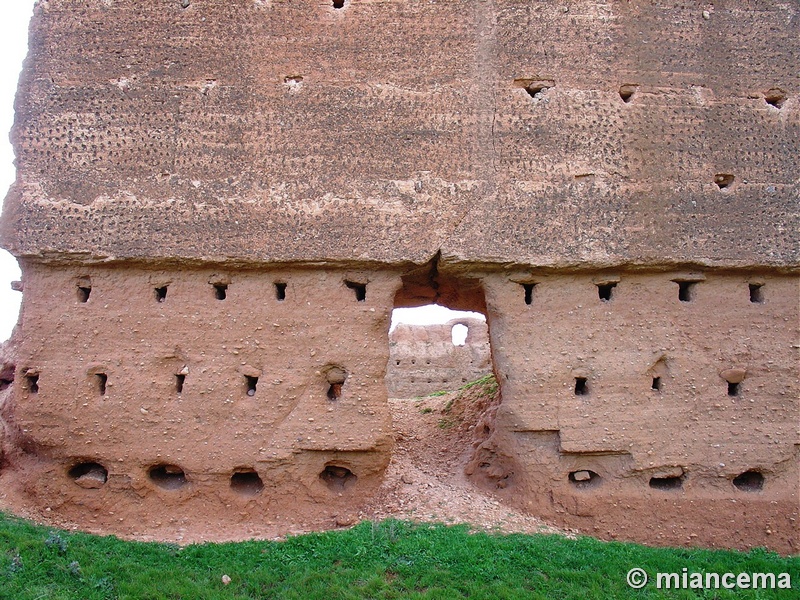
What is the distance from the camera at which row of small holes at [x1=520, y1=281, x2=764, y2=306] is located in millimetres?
6871

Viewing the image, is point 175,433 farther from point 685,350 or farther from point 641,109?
point 641,109

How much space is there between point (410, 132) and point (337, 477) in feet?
13.4

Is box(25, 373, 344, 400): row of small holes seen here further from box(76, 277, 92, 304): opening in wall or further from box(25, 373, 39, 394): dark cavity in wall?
box(76, 277, 92, 304): opening in wall

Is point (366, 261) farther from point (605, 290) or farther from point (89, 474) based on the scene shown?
point (89, 474)

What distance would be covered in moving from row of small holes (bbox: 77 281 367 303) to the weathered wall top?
42 cm

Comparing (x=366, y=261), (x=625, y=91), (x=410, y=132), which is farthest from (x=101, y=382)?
(x=625, y=91)

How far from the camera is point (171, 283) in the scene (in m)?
6.70

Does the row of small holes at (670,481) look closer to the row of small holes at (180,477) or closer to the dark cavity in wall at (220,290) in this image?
the row of small holes at (180,477)

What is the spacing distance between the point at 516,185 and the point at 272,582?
477 centimetres

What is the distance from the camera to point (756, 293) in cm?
698

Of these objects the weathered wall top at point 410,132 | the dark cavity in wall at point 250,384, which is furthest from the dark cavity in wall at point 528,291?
the dark cavity in wall at point 250,384

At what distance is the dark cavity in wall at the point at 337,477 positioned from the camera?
6883 mm

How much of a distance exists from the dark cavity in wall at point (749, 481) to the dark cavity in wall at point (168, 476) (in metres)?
6.28

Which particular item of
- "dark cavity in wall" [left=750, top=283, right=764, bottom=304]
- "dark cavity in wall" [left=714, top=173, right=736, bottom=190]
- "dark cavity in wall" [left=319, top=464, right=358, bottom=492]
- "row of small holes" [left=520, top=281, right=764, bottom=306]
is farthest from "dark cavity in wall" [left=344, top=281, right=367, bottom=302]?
"dark cavity in wall" [left=750, top=283, right=764, bottom=304]
